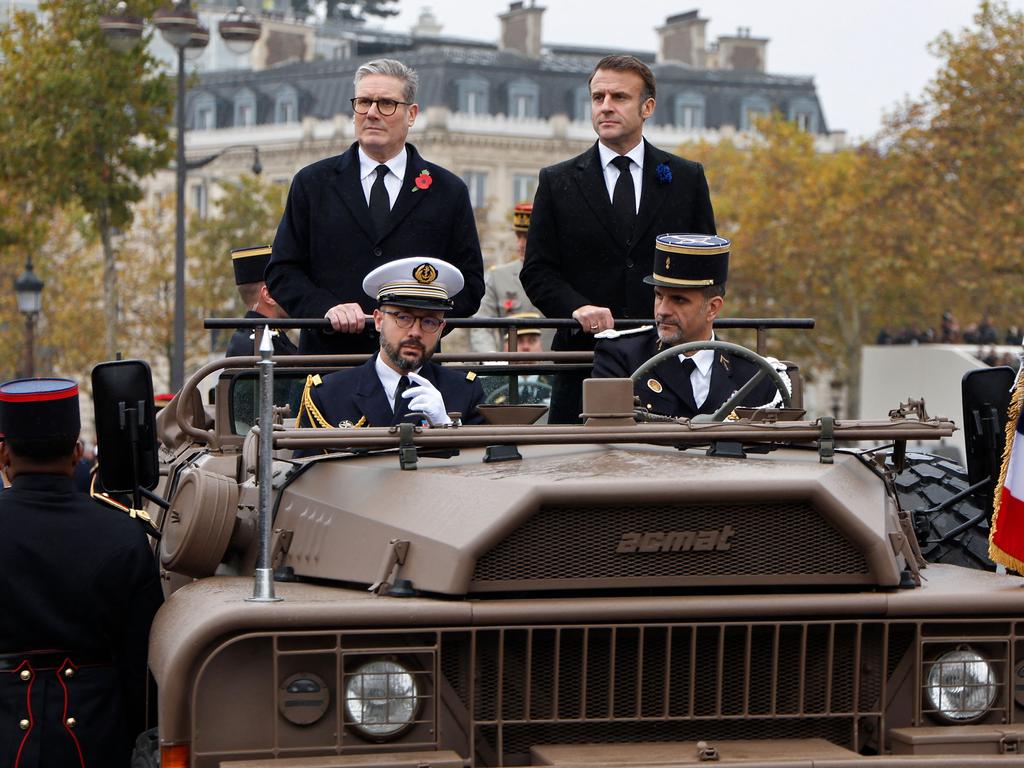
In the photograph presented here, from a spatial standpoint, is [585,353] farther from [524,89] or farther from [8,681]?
[524,89]

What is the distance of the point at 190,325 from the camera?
63188 millimetres

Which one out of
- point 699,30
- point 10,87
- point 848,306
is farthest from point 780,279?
point 699,30

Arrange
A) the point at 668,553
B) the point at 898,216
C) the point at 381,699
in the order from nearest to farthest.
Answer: the point at 381,699, the point at 668,553, the point at 898,216

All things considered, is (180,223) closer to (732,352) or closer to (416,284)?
(416,284)

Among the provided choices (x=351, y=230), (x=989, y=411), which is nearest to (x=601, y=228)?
(x=351, y=230)

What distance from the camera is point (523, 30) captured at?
337 ft

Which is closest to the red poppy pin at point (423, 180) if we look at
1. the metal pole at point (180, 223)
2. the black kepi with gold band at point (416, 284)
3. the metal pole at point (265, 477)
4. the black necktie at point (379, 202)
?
the black necktie at point (379, 202)

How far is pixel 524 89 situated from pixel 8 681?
92249mm

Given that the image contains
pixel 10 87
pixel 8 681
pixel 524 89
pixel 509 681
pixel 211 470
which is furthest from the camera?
pixel 524 89

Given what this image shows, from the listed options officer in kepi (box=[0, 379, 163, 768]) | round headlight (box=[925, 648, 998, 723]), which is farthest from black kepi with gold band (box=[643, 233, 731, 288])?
officer in kepi (box=[0, 379, 163, 768])

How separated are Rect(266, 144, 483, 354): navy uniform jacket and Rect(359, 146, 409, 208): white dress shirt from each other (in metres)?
0.02

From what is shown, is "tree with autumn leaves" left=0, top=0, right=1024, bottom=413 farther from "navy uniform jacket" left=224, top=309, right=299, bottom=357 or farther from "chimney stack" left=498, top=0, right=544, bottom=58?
"chimney stack" left=498, top=0, right=544, bottom=58

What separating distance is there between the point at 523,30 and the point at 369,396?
9683 centimetres

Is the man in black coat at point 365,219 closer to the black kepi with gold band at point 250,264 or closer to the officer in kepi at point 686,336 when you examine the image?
the officer in kepi at point 686,336
